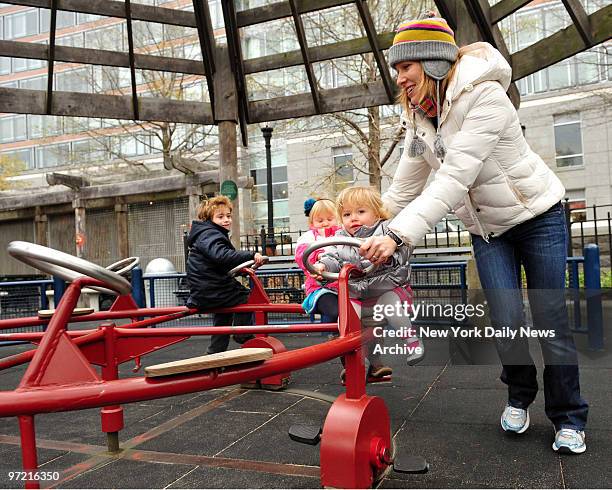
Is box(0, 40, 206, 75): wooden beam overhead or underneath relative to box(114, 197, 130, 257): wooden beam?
overhead

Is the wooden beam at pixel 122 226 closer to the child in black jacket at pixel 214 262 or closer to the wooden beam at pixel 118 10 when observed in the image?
the wooden beam at pixel 118 10

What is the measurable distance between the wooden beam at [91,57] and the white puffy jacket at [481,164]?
192 inches

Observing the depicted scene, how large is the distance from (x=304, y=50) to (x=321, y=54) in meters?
0.25

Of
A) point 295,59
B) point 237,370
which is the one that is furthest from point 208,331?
point 295,59

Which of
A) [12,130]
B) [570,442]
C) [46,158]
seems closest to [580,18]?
[570,442]

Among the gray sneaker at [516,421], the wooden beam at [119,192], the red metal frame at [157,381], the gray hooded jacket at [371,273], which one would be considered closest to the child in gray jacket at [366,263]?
the gray hooded jacket at [371,273]

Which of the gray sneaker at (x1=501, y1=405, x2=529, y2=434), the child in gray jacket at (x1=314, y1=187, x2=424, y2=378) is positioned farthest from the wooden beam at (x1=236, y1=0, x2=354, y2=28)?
the gray sneaker at (x1=501, y1=405, x2=529, y2=434)

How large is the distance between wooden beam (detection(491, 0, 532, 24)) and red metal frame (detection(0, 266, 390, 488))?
4047 mm

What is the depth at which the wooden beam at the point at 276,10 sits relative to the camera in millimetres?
6137

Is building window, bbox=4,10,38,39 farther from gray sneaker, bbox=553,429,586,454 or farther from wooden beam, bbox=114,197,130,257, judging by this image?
gray sneaker, bbox=553,429,586,454

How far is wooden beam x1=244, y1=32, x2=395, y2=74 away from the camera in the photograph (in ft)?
21.0

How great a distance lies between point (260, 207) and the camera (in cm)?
2806

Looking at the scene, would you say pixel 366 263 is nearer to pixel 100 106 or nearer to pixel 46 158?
pixel 100 106

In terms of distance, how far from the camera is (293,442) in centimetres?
274
